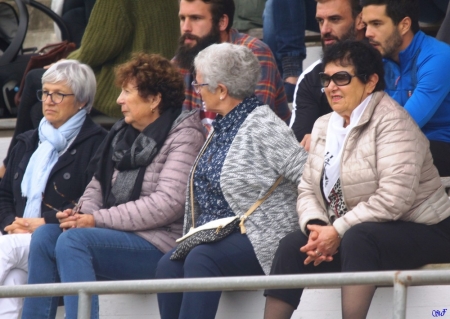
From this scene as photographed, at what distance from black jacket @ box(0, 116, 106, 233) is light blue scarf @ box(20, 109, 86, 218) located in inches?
1.3

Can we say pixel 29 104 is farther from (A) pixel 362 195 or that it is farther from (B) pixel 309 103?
(A) pixel 362 195

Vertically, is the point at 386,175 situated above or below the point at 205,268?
above

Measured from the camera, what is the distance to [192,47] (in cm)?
575

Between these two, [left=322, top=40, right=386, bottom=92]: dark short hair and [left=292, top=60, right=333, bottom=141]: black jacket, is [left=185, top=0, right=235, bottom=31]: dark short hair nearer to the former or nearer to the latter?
[left=292, top=60, right=333, bottom=141]: black jacket

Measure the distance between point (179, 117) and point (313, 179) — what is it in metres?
0.93

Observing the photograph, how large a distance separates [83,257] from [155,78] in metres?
0.98

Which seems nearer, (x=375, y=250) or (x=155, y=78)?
(x=375, y=250)

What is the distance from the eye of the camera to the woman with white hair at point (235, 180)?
4598 mm

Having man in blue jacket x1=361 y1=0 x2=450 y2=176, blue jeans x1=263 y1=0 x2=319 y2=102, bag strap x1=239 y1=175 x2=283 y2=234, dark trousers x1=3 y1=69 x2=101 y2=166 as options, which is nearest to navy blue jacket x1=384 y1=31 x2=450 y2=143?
man in blue jacket x1=361 y1=0 x2=450 y2=176

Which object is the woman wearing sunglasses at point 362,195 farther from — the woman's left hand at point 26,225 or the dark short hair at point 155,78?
the woman's left hand at point 26,225

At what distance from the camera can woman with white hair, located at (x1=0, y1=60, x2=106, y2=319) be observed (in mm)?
5594

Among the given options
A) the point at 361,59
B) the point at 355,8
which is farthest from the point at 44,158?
the point at 361,59

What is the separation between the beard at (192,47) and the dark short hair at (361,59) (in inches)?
47.7

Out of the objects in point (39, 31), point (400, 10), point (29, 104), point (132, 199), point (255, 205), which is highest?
point (400, 10)
